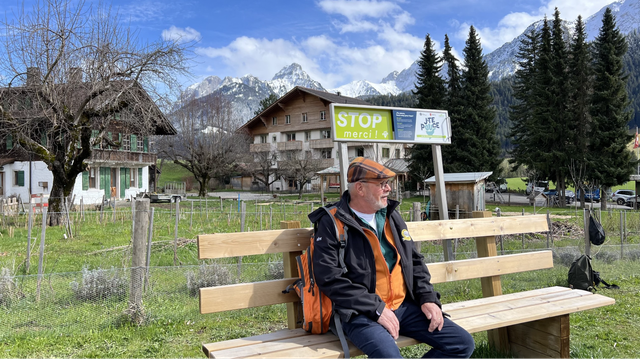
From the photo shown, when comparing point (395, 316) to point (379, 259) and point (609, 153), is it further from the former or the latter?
point (609, 153)

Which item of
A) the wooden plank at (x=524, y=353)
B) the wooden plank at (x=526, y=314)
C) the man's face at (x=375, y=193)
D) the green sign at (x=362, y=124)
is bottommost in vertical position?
the wooden plank at (x=524, y=353)

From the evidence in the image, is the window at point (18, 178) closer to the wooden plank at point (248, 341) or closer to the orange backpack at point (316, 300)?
the wooden plank at point (248, 341)

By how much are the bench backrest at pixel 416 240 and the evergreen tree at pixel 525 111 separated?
3053 centimetres

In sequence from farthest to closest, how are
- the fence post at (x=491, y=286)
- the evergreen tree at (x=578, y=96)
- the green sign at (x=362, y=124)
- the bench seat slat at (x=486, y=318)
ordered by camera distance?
the evergreen tree at (x=578, y=96) < the green sign at (x=362, y=124) < the fence post at (x=491, y=286) < the bench seat slat at (x=486, y=318)

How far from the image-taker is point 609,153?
29078 mm

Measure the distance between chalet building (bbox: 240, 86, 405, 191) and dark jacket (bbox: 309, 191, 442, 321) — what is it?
4475 centimetres

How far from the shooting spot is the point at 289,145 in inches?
2084

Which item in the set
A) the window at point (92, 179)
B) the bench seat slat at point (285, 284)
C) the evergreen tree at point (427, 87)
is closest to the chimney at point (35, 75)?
the bench seat slat at point (285, 284)

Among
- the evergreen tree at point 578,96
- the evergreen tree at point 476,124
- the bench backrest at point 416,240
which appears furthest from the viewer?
the evergreen tree at point 476,124

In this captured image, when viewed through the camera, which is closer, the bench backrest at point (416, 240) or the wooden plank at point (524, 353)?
the bench backrest at point (416, 240)

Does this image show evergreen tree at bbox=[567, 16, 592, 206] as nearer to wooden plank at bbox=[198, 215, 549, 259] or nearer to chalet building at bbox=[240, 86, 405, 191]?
chalet building at bbox=[240, 86, 405, 191]

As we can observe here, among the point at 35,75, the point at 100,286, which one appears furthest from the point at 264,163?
the point at 100,286

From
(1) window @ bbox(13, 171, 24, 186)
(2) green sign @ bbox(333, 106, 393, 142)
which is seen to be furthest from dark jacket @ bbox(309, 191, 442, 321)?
(1) window @ bbox(13, 171, 24, 186)

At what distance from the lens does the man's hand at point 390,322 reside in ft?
8.90
